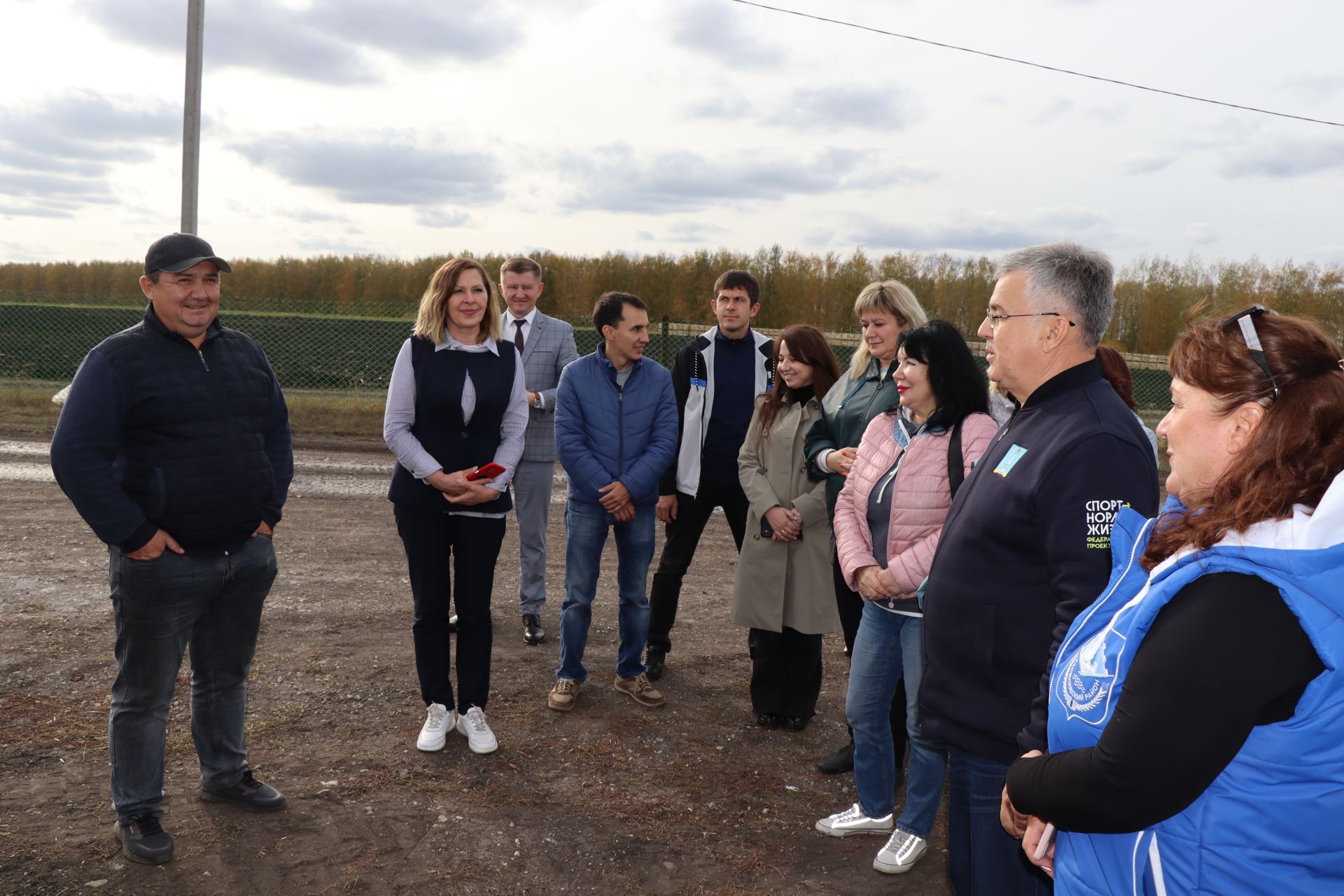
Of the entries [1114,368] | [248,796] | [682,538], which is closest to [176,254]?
[248,796]

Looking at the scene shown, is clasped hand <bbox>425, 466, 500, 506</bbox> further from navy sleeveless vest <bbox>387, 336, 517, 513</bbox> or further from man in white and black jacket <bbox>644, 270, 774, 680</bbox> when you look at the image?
man in white and black jacket <bbox>644, 270, 774, 680</bbox>

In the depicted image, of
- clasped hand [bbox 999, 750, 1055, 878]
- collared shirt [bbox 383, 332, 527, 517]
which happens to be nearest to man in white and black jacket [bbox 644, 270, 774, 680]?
collared shirt [bbox 383, 332, 527, 517]

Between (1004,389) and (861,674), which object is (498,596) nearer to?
(861,674)

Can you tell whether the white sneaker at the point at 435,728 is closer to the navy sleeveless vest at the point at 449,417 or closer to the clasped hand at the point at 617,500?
the navy sleeveless vest at the point at 449,417

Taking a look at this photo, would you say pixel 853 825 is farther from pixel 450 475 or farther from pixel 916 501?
pixel 450 475

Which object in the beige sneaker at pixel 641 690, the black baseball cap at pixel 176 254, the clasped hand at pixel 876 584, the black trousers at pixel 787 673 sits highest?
the black baseball cap at pixel 176 254

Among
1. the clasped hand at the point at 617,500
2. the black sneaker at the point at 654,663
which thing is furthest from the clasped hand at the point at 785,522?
the black sneaker at the point at 654,663

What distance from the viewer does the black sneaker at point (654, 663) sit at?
210 inches

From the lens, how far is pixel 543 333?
623 centimetres

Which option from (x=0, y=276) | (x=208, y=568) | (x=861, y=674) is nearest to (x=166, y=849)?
(x=208, y=568)

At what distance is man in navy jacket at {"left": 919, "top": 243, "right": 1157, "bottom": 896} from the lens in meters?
2.20

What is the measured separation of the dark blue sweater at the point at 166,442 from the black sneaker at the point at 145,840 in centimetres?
98

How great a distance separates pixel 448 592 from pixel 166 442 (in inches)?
55.9

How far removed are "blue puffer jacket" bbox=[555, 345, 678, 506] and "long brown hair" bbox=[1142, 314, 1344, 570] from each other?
3.48 meters
